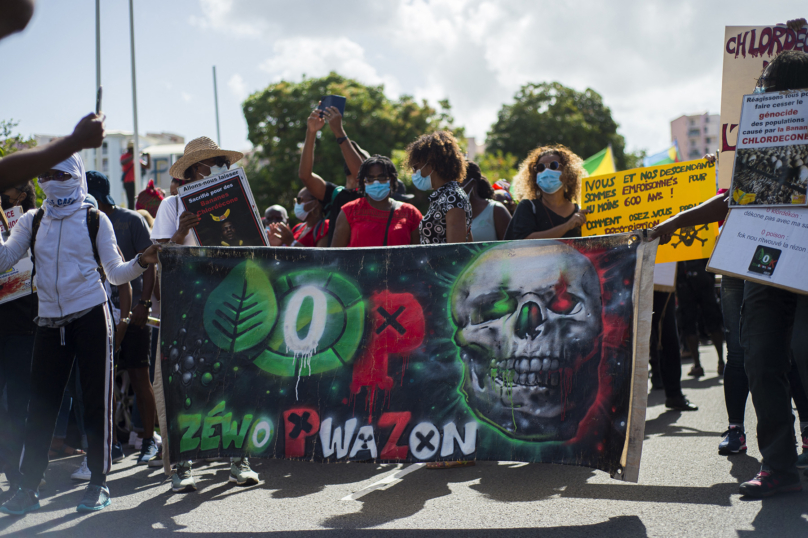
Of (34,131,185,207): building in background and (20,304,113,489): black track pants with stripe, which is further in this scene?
(34,131,185,207): building in background

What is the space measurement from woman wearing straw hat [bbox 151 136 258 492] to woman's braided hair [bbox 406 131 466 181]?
1298 mm

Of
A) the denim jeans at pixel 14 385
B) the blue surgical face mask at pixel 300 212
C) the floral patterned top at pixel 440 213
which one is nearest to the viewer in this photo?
the denim jeans at pixel 14 385

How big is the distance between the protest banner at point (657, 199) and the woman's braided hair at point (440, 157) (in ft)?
4.10

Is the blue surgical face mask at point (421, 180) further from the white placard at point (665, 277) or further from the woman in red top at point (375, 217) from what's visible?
the white placard at point (665, 277)

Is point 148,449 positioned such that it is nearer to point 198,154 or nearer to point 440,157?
point 198,154

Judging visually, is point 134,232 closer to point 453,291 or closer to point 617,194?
point 453,291

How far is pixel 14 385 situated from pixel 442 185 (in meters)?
3.13

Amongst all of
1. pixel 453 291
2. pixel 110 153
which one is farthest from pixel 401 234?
pixel 110 153

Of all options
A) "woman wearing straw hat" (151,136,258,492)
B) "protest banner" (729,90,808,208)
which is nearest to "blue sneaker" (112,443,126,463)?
"woman wearing straw hat" (151,136,258,492)

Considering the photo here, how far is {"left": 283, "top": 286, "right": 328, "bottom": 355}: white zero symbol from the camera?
4.03m

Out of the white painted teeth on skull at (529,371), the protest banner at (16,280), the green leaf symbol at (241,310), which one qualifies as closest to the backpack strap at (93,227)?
the green leaf symbol at (241,310)

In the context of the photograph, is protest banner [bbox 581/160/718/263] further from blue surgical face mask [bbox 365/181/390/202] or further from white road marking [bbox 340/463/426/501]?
white road marking [bbox 340/463/426/501]

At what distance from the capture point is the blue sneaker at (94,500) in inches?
161

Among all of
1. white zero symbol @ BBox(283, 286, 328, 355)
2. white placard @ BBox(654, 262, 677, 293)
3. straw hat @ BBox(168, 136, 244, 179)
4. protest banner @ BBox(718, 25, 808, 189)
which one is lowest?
white zero symbol @ BBox(283, 286, 328, 355)
